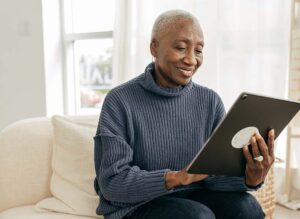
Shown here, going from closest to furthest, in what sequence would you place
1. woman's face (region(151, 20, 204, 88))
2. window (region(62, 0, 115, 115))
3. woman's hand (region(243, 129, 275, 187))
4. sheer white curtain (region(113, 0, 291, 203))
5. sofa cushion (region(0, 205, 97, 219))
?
woman's hand (region(243, 129, 275, 187)) → woman's face (region(151, 20, 204, 88)) → sofa cushion (region(0, 205, 97, 219)) → sheer white curtain (region(113, 0, 291, 203)) → window (region(62, 0, 115, 115))

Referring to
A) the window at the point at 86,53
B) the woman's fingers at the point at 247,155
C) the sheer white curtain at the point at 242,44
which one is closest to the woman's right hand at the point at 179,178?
the woman's fingers at the point at 247,155

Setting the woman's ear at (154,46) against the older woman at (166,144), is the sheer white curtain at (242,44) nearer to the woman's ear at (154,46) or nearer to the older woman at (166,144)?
the older woman at (166,144)

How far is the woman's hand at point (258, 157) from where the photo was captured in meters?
1.06

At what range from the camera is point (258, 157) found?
1.09 meters

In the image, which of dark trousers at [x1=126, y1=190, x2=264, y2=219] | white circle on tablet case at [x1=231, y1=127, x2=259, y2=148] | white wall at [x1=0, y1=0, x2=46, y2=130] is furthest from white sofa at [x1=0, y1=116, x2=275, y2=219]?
white wall at [x1=0, y1=0, x2=46, y2=130]

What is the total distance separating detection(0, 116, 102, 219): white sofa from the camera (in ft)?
4.65

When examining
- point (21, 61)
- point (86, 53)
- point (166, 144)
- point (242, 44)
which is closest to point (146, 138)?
point (166, 144)

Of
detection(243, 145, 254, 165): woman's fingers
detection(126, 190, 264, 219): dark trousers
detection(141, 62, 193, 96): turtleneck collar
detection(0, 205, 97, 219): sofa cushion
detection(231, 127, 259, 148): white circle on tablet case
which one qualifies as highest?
detection(141, 62, 193, 96): turtleneck collar

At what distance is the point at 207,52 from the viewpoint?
7.94 feet

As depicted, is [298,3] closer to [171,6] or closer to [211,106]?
[171,6]

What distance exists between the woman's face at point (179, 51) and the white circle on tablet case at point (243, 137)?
289 millimetres

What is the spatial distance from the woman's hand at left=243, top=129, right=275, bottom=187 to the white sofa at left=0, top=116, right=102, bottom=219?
0.57m

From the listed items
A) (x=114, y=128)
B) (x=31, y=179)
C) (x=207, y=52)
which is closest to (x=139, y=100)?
(x=114, y=128)

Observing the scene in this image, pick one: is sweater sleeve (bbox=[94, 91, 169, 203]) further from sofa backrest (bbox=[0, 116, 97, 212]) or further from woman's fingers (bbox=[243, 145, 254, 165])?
sofa backrest (bbox=[0, 116, 97, 212])
